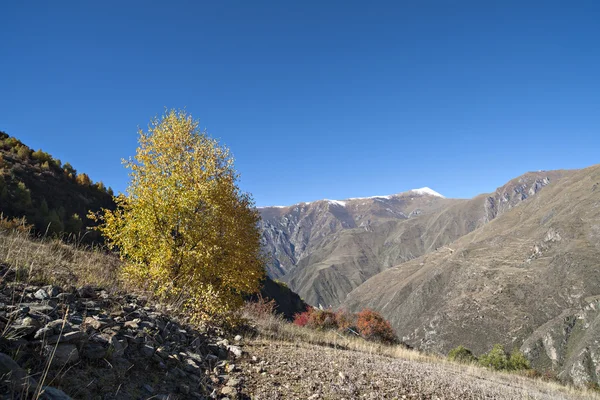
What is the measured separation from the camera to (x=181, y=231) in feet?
42.1

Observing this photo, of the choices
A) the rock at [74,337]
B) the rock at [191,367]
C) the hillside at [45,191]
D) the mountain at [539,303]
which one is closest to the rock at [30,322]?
the rock at [74,337]

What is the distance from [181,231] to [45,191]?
118ft

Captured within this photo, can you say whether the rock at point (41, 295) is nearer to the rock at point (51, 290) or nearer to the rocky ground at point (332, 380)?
the rock at point (51, 290)

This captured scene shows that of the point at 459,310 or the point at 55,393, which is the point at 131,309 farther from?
the point at 459,310

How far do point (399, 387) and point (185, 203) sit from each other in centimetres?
927

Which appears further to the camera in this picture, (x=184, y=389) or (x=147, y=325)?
(x=147, y=325)

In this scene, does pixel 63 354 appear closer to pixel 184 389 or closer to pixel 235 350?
pixel 184 389

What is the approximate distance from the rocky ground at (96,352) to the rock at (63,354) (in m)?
0.01

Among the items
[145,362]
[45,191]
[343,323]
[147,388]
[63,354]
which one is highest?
[45,191]

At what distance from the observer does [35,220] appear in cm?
2945

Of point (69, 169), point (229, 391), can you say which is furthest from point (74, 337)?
point (69, 169)

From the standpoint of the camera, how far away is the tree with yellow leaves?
1205 centimetres

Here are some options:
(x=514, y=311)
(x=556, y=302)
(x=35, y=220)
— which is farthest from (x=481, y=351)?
(x=35, y=220)

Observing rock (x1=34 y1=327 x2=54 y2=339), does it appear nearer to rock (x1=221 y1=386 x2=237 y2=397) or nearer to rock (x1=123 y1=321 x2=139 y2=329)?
rock (x1=123 y1=321 x2=139 y2=329)
